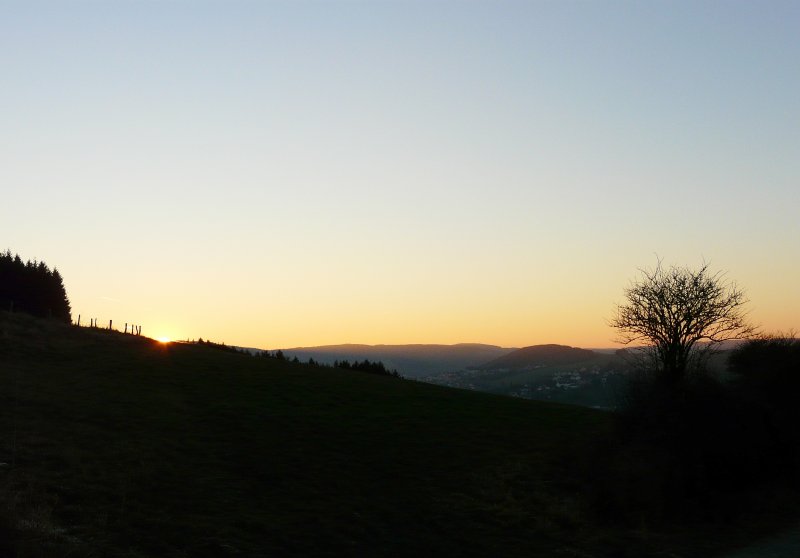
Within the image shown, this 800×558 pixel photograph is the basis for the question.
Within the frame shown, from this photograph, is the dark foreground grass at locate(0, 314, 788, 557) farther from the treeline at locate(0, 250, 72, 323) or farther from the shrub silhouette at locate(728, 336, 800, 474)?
the treeline at locate(0, 250, 72, 323)

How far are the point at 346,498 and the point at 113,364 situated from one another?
32.8m

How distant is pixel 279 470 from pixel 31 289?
69648 millimetres

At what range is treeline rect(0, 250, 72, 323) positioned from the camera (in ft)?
279

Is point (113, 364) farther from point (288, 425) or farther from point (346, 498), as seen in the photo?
point (346, 498)

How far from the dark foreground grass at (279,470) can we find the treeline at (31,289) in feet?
117

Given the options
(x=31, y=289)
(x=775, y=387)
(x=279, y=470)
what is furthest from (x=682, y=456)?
(x=31, y=289)

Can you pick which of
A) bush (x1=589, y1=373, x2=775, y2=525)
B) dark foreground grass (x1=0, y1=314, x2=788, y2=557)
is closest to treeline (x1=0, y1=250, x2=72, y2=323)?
dark foreground grass (x1=0, y1=314, x2=788, y2=557)

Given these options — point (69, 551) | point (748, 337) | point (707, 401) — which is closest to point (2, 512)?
point (69, 551)

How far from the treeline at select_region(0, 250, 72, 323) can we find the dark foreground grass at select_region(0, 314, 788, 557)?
35717 millimetres

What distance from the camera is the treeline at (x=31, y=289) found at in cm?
8500

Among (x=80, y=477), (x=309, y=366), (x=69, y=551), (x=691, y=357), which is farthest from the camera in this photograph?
(x=309, y=366)

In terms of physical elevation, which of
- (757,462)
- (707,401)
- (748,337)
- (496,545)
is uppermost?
(748,337)

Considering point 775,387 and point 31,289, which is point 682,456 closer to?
point 775,387

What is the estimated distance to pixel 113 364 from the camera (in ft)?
176
